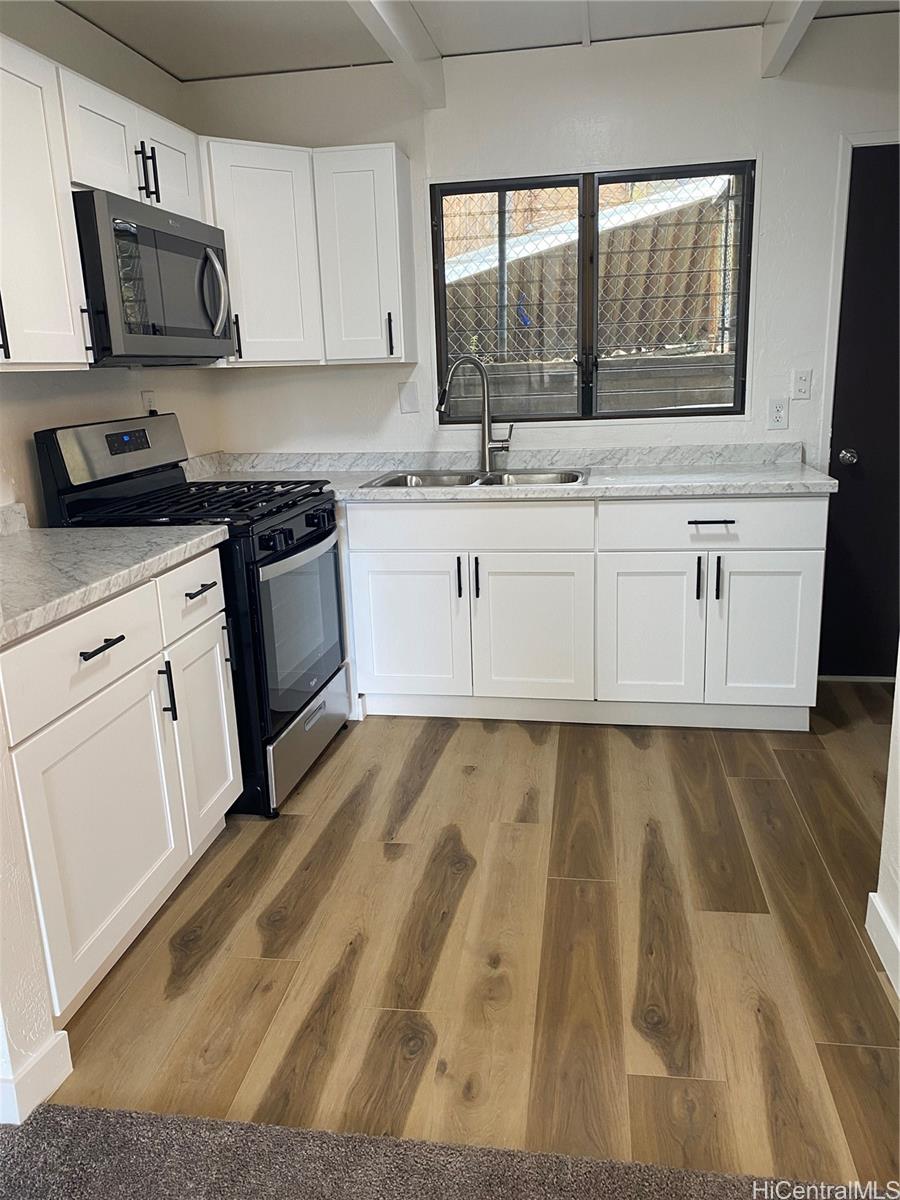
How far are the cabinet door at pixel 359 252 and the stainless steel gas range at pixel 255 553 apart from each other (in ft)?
2.11

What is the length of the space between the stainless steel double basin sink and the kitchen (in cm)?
3

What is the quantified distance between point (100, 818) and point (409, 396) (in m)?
2.35

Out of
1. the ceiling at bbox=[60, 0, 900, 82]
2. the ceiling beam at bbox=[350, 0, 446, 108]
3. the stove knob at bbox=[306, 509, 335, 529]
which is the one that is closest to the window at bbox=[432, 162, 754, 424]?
the ceiling beam at bbox=[350, 0, 446, 108]

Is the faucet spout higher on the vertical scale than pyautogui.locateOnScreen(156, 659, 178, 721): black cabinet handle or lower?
higher

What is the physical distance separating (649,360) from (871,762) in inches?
68.8

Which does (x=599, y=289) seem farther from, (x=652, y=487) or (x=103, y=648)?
(x=103, y=648)

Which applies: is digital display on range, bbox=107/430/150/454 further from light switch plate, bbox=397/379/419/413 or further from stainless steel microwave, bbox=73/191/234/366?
light switch plate, bbox=397/379/419/413

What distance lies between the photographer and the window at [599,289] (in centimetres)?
345

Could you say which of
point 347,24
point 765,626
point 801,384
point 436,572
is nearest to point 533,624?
point 436,572

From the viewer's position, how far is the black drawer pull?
2.32 metres

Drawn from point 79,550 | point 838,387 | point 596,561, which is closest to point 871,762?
point 596,561

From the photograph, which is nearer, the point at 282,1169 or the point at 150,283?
the point at 282,1169

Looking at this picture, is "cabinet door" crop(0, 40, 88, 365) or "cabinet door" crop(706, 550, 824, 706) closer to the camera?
"cabinet door" crop(0, 40, 88, 365)

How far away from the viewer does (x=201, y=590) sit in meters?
2.38
